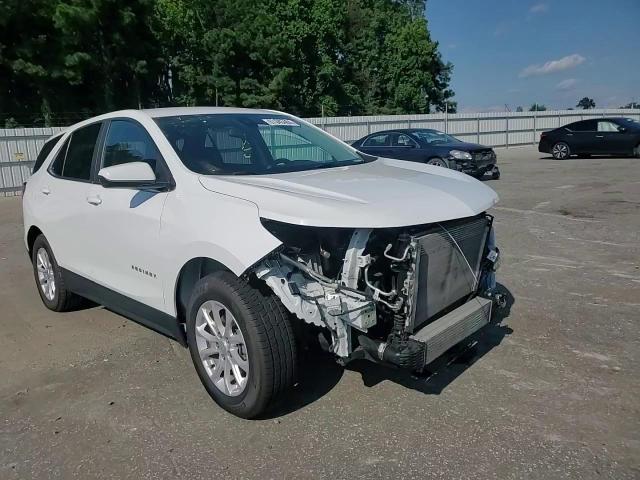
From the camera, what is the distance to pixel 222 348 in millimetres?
3410

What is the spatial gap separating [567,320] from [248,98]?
35.8 meters

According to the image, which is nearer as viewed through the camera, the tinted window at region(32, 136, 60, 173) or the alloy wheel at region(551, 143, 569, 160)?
the tinted window at region(32, 136, 60, 173)

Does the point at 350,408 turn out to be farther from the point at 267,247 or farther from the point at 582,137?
the point at 582,137

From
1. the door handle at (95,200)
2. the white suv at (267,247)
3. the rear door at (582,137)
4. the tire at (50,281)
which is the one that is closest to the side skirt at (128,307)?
the white suv at (267,247)

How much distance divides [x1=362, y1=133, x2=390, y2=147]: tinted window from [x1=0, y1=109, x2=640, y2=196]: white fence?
5.37 m

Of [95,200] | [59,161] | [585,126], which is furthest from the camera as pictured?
[585,126]

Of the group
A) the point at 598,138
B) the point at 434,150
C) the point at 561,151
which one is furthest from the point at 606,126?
the point at 434,150

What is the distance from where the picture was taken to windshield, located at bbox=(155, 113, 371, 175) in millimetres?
3875

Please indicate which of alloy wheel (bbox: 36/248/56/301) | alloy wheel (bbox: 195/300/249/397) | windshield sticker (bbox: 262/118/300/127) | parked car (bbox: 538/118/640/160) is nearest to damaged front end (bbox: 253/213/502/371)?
alloy wheel (bbox: 195/300/249/397)

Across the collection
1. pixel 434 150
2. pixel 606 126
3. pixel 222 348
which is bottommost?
pixel 222 348

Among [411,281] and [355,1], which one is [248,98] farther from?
[411,281]

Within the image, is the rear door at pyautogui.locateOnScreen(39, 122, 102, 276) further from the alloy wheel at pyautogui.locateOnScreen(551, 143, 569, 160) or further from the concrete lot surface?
the alloy wheel at pyautogui.locateOnScreen(551, 143, 569, 160)

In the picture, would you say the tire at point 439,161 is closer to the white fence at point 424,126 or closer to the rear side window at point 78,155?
the white fence at point 424,126

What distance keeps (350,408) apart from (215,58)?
130 ft
